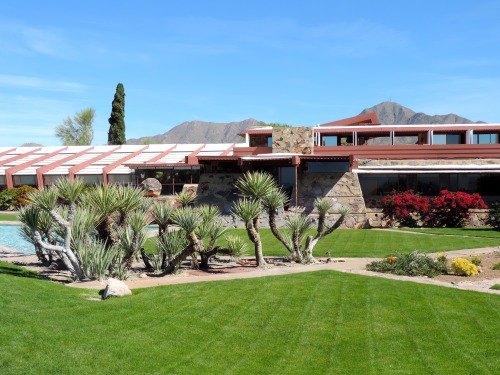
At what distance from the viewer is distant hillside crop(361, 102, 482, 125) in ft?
374

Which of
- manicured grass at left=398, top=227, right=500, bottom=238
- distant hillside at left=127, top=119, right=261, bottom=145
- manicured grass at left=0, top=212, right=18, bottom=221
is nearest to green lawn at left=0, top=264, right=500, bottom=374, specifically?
manicured grass at left=398, top=227, right=500, bottom=238

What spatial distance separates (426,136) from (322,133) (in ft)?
22.5

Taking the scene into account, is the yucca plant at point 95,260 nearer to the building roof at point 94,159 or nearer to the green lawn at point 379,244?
the green lawn at point 379,244

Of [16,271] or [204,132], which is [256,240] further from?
[204,132]

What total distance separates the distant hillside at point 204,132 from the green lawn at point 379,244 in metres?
108

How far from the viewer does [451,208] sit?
24.7 meters

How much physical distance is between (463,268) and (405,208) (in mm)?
13454

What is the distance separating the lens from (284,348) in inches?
272

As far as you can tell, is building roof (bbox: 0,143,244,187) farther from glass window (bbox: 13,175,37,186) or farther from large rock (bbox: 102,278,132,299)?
large rock (bbox: 102,278,132,299)

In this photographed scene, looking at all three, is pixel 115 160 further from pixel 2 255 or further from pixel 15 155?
pixel 2 255

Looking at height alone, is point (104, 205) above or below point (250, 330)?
above

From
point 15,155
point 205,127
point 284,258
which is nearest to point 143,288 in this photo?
point 284,258

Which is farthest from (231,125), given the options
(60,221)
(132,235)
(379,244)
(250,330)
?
(250,330)

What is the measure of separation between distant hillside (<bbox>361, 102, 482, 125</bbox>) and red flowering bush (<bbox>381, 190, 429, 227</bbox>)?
9411cm
